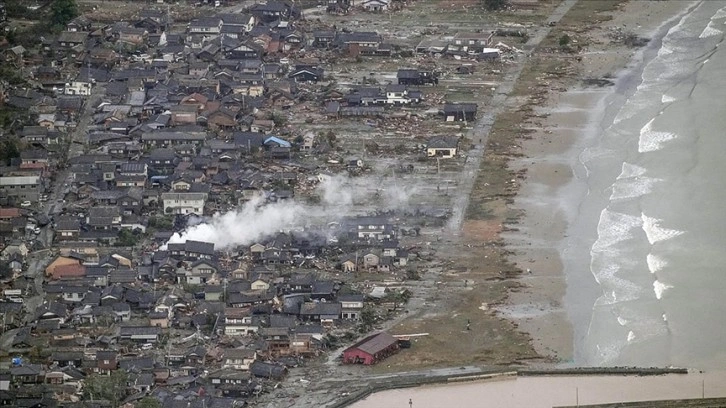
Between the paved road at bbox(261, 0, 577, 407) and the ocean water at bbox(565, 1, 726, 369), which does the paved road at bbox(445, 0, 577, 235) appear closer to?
the paved road at bbox(261, 0, 577, 407)

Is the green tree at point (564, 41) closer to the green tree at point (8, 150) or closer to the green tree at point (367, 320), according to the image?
the green tree at point (8, 150)

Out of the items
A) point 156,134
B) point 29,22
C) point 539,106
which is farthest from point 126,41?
point 539,106

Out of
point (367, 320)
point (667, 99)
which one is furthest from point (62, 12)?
point (367, 320)

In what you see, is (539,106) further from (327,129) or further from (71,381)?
(71,381)

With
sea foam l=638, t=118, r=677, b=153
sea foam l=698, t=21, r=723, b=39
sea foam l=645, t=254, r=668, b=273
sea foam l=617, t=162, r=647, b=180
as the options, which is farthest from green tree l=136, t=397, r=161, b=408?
sea foam l=698, t=21, r=723, b=39

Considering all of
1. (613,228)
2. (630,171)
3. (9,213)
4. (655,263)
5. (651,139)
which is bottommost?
(9,213)

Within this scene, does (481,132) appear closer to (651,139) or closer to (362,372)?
(651,139)
